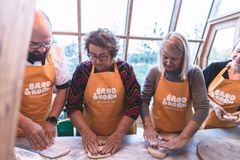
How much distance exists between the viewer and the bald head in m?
1.04

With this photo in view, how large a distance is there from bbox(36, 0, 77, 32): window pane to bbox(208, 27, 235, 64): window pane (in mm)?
2278

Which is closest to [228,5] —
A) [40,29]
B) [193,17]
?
[193,17]

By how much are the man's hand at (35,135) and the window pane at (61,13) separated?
273cm

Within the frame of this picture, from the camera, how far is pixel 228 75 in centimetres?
162

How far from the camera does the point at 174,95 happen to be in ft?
4.41

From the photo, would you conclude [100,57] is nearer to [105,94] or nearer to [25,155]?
[105,94]

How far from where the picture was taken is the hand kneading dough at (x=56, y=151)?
1063 mm

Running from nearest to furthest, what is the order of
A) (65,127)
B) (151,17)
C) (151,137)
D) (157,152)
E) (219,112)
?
(157,152), (151,137), (219,112), (65,127), (151,17)

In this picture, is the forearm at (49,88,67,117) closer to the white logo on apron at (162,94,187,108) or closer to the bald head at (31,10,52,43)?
the bald head at (31,10,52,43)

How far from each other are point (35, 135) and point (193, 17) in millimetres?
3691

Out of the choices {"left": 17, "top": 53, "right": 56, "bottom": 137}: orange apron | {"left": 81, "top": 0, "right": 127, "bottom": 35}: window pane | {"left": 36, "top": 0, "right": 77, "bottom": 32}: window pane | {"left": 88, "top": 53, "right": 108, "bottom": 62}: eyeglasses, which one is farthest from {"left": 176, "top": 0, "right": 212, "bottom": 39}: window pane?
{"left": 17, "top": 53, "right": 56, "bottom": 137}: orange apron

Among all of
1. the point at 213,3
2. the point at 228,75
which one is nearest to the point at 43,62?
the point at 228,75

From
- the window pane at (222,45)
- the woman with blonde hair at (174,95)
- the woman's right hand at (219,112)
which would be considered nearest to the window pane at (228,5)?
the window pane at (222,45)

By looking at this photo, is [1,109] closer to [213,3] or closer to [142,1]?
[142,1]
